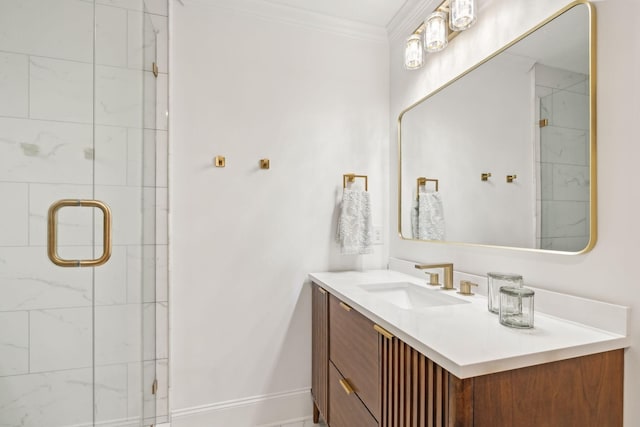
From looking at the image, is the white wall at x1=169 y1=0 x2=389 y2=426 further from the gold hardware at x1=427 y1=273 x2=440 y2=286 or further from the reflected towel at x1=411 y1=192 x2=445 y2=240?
the gold hardware at x1=427 y1=273 x2=440 y2=286

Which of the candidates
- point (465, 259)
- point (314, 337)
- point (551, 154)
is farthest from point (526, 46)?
point (314, 337)

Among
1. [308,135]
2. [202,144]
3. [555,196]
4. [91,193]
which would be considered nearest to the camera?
[555,196]

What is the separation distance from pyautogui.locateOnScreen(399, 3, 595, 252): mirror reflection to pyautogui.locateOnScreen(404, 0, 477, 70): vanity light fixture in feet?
0.63

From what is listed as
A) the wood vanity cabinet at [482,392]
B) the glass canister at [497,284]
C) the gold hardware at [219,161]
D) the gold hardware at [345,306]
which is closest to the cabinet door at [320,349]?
the gold hardware at [345,306]

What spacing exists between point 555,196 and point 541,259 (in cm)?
22

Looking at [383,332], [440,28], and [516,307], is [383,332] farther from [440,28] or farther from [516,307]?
[440,28]

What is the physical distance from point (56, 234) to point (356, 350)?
1.19 metres

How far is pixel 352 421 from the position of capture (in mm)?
1300

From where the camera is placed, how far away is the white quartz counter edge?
2.50ft

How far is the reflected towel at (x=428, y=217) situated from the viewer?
168 cm

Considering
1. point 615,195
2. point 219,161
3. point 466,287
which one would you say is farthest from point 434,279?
point 219,161

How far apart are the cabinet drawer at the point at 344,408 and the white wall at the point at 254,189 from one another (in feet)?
1.36

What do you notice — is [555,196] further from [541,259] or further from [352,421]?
[352,421]

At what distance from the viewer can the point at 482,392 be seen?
2.48 feet
